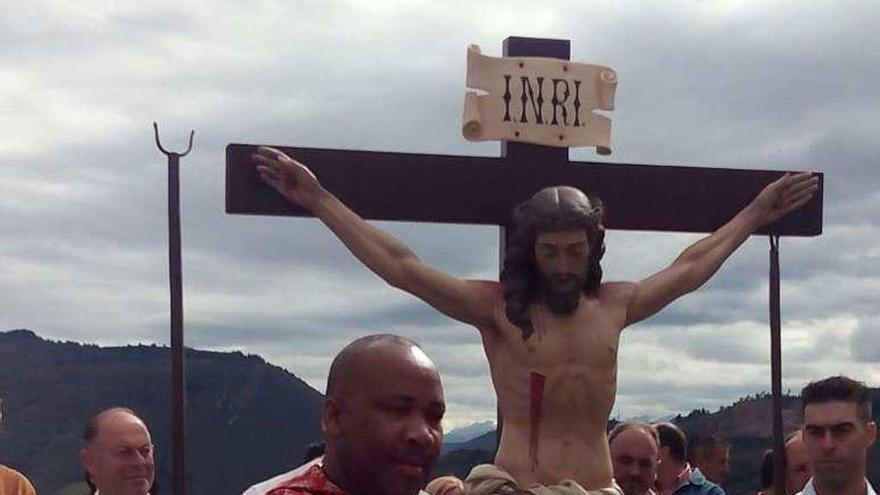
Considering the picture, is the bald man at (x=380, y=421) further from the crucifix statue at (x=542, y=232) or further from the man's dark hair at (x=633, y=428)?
the man's dark hair at (x=633, y=428)

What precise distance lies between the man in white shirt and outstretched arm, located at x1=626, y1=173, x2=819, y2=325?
62 cm

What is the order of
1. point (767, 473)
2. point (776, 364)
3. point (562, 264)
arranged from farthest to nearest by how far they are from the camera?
point (767, 473) < point (776, 364) < point (562, 264)

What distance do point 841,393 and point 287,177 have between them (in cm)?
192

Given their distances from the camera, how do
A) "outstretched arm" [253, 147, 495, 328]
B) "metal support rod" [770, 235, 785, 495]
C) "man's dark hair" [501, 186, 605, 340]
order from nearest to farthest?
"man's dark hair" [501, 186, 605, 340]
"outstretched arm" [253, 147, 495, 328]
"metal support rod" [770, 235, 785, 495]

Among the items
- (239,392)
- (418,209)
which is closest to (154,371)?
(239,392)

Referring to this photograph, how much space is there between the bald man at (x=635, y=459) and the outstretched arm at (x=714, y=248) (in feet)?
1.83

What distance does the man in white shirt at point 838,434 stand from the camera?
461cm

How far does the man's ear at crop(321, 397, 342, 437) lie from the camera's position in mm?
2584

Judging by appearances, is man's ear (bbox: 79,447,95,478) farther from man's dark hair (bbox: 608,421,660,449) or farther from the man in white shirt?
the man in white shirt

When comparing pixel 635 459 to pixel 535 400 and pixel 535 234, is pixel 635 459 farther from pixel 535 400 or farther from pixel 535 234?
pixel 535 234

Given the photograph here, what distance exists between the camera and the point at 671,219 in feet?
18.6

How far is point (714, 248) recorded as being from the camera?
5355mm

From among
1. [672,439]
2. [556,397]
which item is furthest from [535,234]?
[672,439]

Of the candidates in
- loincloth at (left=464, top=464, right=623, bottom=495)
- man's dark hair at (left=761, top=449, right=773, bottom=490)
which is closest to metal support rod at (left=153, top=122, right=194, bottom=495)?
loincloth at (left=464, top=464, right=623, bottom=495)
